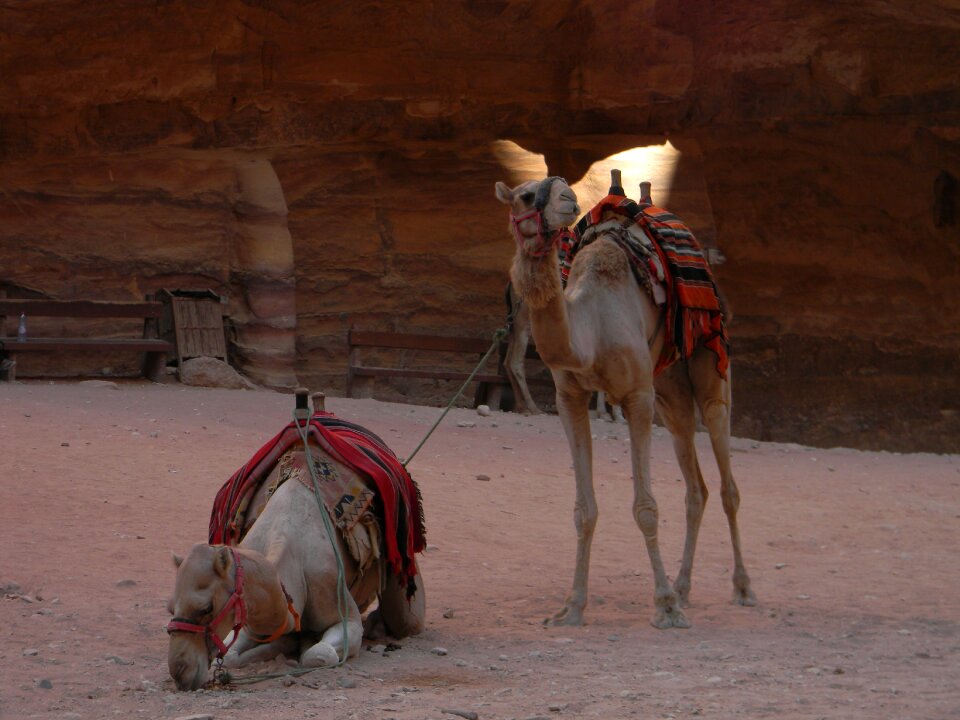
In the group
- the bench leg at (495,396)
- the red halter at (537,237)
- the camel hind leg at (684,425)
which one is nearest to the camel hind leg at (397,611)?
the red halter at (537,237)

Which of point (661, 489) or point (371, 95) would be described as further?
point (371, 95)

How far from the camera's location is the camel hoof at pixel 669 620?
21.2 feet

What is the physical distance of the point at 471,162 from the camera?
60.3 feet

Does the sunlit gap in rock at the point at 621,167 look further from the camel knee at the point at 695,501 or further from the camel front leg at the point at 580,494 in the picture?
the camel front leg at the point at 580,494

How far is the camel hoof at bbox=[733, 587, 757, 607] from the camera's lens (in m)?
7.28

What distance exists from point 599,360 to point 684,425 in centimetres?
161

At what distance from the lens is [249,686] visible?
4688 mm

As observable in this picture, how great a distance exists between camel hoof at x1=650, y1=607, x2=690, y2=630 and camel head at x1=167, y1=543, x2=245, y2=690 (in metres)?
2.71

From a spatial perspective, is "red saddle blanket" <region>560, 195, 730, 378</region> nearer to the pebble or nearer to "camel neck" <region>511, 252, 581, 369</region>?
"camel neck" <region>511, 252, 581, 369</region>

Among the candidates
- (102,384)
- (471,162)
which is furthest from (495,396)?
(102,384)

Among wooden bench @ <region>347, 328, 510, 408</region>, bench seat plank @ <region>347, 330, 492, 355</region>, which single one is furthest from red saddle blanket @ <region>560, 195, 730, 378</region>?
bench seat plank @ <region>347, 330, 492, 355</region>

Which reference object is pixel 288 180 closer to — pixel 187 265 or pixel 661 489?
pixel 187 265

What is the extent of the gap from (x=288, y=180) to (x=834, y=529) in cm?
1070

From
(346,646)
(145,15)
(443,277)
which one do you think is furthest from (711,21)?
(346,646)
